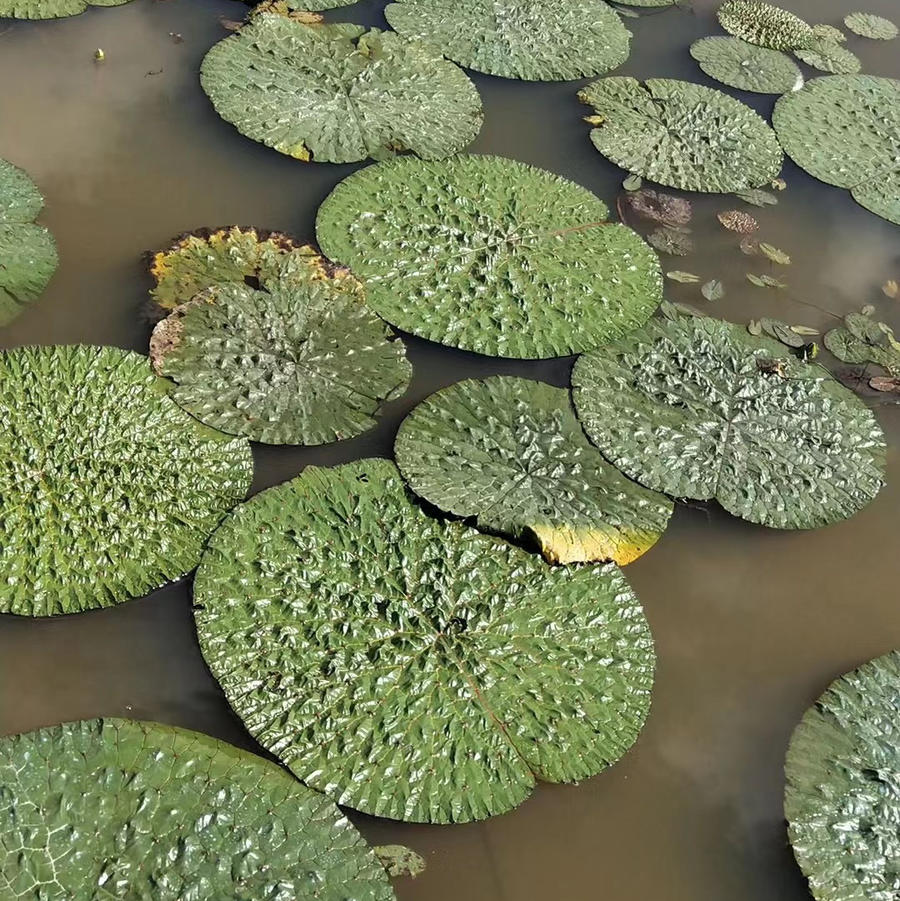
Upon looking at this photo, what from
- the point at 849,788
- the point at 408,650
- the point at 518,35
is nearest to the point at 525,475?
the point at 408,650

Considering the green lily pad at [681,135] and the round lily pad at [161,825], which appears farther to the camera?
the green lily pad at [681,135]

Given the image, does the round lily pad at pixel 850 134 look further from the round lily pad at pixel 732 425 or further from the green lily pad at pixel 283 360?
the green lily pad at pixel 283 360

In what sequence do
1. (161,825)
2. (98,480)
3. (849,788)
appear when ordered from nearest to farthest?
(161,825)
(849,788)
(98,480)

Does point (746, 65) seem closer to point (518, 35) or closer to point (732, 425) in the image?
point (518, 35)

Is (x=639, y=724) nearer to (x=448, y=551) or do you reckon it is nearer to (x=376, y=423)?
(x=448, y=551)

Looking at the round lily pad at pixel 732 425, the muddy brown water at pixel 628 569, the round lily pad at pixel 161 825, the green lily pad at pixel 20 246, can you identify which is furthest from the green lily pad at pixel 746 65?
the round lily pad at pixel 161 825

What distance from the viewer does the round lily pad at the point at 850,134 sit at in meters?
4.62

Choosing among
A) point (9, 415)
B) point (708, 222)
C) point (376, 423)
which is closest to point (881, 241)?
point (708, 222)

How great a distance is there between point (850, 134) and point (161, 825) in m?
4.79

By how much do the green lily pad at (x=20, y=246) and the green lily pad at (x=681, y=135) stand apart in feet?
8.73

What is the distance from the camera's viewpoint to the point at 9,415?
2.91 metres

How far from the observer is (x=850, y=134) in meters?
4.88

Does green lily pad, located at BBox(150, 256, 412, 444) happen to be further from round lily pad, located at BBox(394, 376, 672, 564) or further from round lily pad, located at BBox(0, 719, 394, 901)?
round lily pad, located at BBox(0, 719, 394, 901)

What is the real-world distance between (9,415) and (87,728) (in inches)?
45.0
